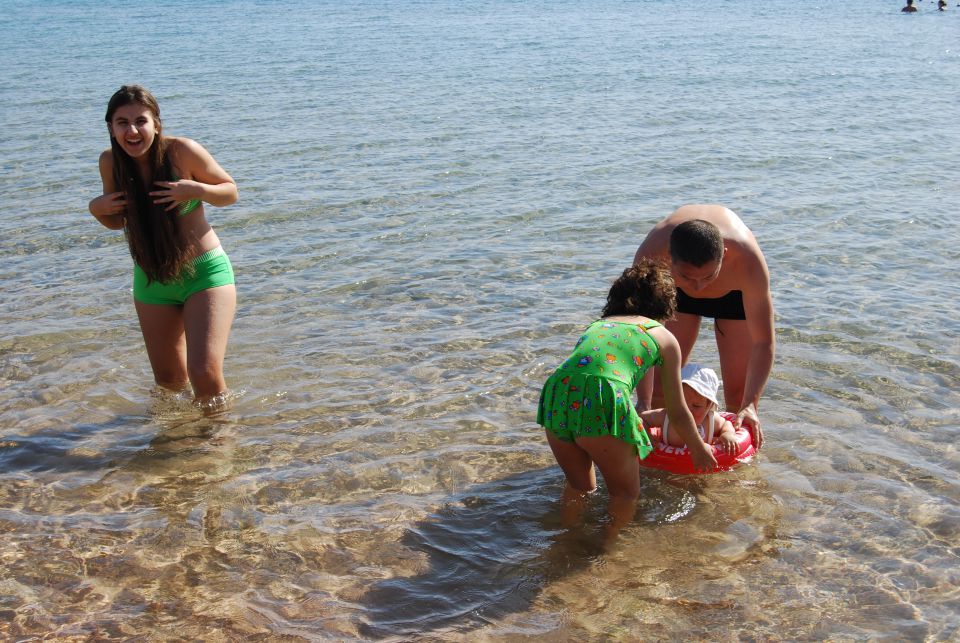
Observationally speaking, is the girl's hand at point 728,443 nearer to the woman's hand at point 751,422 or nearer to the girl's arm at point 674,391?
the woman's hand at point 751,422

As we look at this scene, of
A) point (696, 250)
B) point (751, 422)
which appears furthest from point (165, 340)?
point (751, 422)

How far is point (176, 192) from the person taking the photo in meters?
5.42

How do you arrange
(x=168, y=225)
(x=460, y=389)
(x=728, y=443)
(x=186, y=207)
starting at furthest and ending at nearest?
1. (x=460, y=389)
2. (x=186, y=207)
3. (x=168, y=225)
4. (x=728, y=443)

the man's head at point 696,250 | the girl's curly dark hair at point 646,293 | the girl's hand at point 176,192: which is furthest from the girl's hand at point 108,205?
the man's head at point 696,250

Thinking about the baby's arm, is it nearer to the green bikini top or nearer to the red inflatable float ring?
the red inflatable float ring

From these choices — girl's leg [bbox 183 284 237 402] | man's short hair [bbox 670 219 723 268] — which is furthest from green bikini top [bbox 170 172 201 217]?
man's short hair [bbox 670 219 723 268]

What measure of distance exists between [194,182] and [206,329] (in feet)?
2.77

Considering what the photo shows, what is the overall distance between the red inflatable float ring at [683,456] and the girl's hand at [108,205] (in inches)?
127

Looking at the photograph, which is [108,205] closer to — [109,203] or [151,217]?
[109,203]

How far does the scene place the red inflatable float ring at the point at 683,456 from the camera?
5.21m

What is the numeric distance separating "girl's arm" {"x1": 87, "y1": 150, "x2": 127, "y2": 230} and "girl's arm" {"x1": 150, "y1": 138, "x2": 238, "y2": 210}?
0.66 feet

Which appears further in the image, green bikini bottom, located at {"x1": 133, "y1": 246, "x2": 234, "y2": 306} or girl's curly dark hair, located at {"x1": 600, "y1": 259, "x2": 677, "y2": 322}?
green bikini bottom, located at {"x1": 133, "y1": 246, "x2": 234, "y2": 306}

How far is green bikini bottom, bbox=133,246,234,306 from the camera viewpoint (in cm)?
565

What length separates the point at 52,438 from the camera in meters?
5.93
